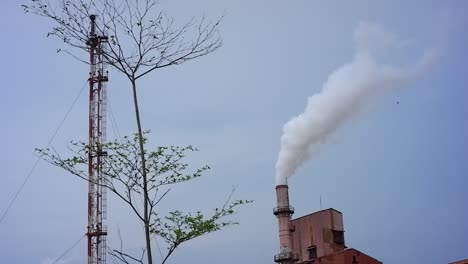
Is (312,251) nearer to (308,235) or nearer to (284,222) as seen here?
(308,235)

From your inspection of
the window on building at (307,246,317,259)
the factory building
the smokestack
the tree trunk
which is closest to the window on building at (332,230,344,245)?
the factory building

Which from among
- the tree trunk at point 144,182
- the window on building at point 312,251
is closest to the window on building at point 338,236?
the window on building at point 312,251

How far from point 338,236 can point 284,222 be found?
441 cm

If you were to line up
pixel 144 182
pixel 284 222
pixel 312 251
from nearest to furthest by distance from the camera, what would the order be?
pixel 144 182 < pixel 284 222 < pixel 312 251

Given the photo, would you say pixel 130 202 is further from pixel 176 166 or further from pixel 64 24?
pixel 64 24

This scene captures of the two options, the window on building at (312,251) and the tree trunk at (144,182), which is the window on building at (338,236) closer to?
the window on building at (312,251)

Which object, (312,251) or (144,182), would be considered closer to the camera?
(144,182)

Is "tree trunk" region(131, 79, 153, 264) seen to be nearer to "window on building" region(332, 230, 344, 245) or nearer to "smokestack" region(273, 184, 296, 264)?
"smokestack" region(273, 184, 296, 264)

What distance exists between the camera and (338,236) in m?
44.0

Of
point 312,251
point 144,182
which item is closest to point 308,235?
point 312,251

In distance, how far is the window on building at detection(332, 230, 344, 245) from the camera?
43603 millimetres

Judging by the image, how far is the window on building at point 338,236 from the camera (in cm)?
4360

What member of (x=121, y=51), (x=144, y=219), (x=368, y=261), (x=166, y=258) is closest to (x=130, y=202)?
(x=144, y=219)

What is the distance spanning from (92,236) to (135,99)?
26819mm
